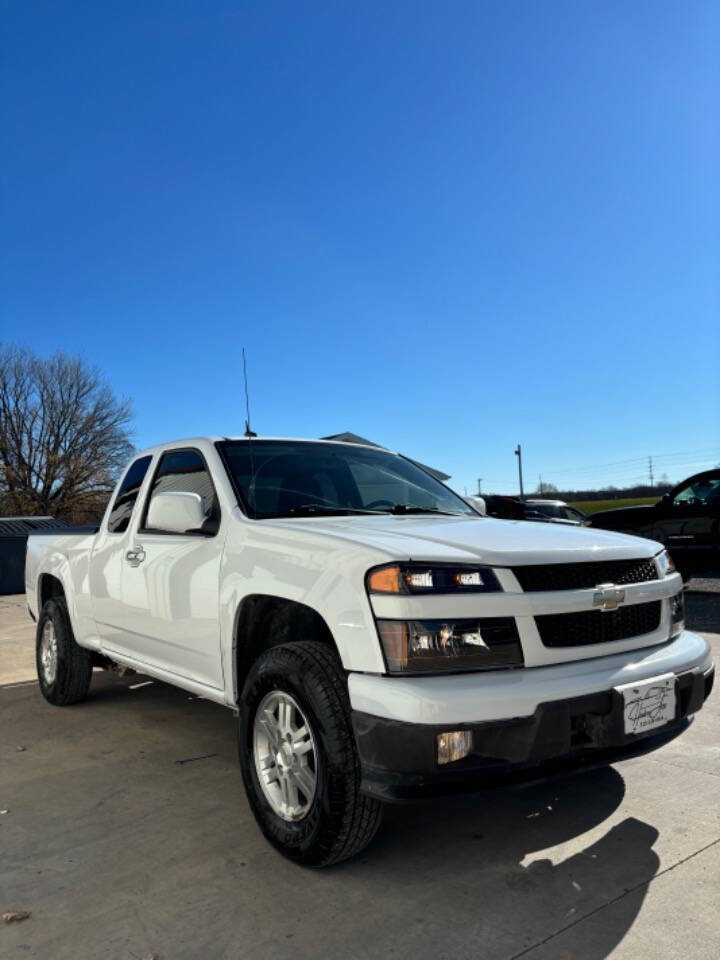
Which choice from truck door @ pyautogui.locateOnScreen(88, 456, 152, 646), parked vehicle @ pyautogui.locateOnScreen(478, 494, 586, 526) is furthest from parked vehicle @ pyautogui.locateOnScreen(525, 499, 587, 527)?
truck door @ pyautogui.locateOnScreen(88, 456, 152, 646)

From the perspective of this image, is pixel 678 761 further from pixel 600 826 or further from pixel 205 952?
pixel 205 952

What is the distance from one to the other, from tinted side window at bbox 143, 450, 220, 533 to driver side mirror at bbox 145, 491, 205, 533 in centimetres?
8

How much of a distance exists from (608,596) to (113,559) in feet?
10.0

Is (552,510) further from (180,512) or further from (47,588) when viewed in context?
(180,512)

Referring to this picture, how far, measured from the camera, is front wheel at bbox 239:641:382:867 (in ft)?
8.91

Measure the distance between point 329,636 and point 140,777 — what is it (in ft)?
5.34

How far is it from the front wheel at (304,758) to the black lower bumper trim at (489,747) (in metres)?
0.16

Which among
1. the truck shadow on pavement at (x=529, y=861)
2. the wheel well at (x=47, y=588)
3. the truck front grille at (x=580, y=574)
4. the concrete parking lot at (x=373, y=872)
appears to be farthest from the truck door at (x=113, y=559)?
the truck front grille at (x=580, y=574)

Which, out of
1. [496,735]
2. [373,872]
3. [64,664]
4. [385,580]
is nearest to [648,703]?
[496,735]

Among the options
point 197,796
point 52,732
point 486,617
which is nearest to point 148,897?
point 197,796

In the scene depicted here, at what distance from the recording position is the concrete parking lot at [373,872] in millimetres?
2445

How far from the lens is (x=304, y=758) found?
2953 mm

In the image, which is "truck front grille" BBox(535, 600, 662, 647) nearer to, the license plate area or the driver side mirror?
the license plate area

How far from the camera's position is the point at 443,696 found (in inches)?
97.5
